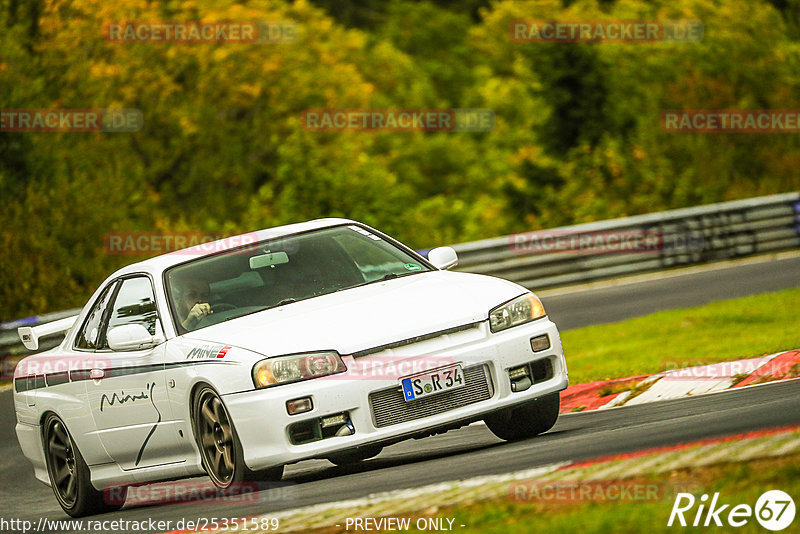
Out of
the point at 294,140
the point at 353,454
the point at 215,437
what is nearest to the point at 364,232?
the point at 353,454

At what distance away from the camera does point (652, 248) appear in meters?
20.7

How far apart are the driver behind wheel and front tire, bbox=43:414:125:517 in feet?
4.50

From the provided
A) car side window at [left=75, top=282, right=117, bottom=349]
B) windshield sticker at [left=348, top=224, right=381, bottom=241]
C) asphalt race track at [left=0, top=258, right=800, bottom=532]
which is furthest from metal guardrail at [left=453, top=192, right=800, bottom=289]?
car side window at [left=75, top=282, right=117, bottom=349]

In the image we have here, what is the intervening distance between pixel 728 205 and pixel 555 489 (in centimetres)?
1602

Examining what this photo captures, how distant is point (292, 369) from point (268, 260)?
4.63 ft

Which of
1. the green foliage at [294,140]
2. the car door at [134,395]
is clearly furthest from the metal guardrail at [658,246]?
the car door at [134,395]

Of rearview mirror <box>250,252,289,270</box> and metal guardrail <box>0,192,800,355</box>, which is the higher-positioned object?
rearview mirror <box>250,252,289,270</box>

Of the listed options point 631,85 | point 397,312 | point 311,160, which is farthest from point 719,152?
point 397,312

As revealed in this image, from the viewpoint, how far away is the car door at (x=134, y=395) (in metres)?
8.27

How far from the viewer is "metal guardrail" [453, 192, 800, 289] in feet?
66.0

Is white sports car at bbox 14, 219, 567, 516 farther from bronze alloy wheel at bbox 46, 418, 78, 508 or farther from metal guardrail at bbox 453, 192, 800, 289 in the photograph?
metal guardrail at bbox 453, 192, 800, 289

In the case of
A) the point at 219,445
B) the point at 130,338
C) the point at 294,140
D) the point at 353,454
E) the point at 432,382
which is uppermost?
the point at 130,338

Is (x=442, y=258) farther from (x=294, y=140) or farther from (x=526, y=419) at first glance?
(x=294, y=140)

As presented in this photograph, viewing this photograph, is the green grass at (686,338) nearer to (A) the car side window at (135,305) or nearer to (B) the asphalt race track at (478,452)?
(B) the asphalt race track at (478,452)
